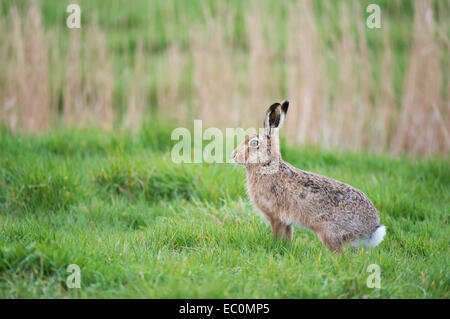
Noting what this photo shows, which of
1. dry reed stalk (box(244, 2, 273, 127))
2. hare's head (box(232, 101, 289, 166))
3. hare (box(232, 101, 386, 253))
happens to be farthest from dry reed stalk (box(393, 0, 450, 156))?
hare's head (box(232, 101, 289, 166))

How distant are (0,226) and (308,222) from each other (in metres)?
2.91

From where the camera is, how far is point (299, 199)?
14.0 ft

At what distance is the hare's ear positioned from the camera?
4252 millimetres

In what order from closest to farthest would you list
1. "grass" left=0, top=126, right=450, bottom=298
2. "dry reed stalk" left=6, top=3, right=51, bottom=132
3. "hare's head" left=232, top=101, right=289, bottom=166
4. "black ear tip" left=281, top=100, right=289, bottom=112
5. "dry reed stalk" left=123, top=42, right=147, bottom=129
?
1. "grass" left=0, top=126, right=450, bottom=298
2. "black ear tip" left=281, top=100, right=289, bottom=112
3. "hare's head" left=232, top=101, right=289, bottom=166
4. "dry reed stalk" left=6, top=3, right=51, bottom=132
5. "dry reed stalk" left=123, top=42, right=147, bottom=129

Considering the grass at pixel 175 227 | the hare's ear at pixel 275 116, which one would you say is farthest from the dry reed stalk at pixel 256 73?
the hare's ear at pixel 275 116

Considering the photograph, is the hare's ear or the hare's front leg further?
the hare's front leg

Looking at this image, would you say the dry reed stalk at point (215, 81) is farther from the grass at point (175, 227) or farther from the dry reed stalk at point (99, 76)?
the dry reed stalk at point (99, 76)

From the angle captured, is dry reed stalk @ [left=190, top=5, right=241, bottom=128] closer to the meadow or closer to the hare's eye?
the meadow

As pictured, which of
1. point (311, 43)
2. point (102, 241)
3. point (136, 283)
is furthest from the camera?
point (311, 43)

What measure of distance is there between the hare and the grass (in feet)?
0.59

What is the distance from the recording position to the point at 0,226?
176 inches

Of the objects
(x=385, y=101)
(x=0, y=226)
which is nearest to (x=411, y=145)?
(x=385, y=101)

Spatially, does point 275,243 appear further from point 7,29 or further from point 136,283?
point 7,29

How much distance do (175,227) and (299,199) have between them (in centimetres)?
123
